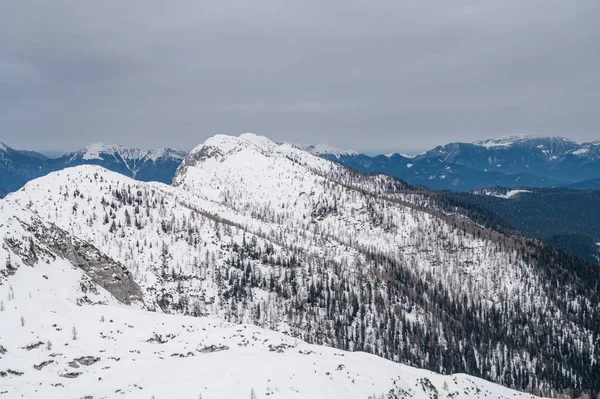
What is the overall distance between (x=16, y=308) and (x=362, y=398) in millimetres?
39537

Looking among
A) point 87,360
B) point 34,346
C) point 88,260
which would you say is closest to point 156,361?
point 87,360

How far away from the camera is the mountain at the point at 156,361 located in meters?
33.6

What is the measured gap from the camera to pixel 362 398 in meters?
36.2

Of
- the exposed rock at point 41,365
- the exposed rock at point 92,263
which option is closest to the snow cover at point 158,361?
the exposed rock at point 41,365

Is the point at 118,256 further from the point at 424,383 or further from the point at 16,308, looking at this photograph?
the point at 424,383

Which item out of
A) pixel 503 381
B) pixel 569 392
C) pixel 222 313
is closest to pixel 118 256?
pixel 222 313

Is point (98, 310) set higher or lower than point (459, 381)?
higher

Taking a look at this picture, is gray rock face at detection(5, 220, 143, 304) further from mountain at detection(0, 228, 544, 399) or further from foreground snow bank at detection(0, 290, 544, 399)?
foreground snow bank at detection(0, 290, 544, 399)

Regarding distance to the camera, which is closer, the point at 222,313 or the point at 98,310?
the point at 98,310

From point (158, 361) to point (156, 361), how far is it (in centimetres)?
19

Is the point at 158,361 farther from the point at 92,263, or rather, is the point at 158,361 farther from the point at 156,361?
the point at 92,263

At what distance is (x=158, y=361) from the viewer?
131 ft

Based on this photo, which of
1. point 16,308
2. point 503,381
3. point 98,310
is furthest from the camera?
point 503,381

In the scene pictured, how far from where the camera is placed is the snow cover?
1319 inches
